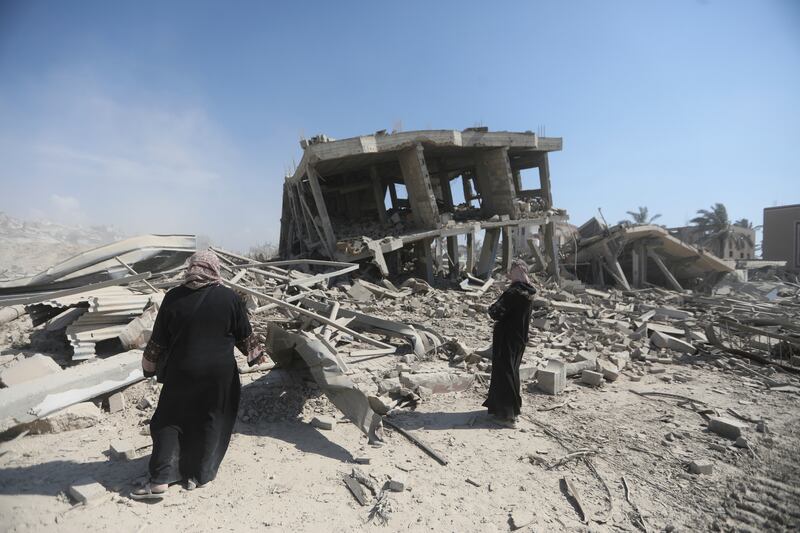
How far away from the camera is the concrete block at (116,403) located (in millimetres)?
4062

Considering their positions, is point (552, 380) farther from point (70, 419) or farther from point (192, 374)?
point (70, 419)

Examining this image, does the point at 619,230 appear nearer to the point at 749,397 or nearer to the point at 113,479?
the point at 749,397

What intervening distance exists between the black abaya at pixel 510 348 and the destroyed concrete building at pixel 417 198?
6743 mm

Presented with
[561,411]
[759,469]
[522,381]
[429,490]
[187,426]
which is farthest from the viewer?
[522,381]

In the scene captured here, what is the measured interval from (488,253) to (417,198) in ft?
11.0

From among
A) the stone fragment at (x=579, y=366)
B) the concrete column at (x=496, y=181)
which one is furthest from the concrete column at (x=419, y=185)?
the stone fragment at (x=579, y=366)

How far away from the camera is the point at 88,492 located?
274 cm

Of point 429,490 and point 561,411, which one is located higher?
point 429,490

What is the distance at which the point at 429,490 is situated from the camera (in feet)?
10.4

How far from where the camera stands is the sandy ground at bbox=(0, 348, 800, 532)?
276 centimetres

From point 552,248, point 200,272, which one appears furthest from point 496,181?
point 200,272

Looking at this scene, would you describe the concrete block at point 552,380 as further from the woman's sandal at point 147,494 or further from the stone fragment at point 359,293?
the stone fragment at point 359,293

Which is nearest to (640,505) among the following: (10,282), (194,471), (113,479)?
(194,471)

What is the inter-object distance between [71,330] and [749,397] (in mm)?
8551
